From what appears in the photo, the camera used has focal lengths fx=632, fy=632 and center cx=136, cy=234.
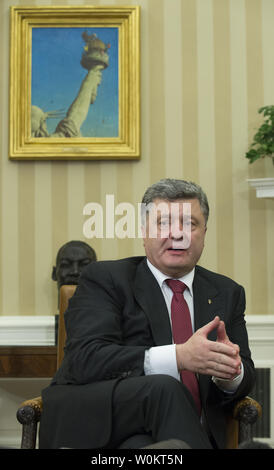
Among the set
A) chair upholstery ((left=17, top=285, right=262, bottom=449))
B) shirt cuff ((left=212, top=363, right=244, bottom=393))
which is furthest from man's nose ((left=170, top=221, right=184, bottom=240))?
chair upholstery ((left=17, top=285, right=262, bottom=449))

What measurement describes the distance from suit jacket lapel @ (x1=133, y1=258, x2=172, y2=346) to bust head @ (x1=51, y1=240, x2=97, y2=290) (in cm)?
129

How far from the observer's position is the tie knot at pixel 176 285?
7.41ft

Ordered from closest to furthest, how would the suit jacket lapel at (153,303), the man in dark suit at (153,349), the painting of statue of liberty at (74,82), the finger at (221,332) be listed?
the man in dark suit at (153,349) → the finger at (221,332) → the suit jacket lapel at (153,303) → the painting of statue of liberty at (74,82)

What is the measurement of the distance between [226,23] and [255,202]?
1123mm

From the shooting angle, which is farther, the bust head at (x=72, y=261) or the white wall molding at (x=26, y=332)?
the white wall molding at (x=26, y=332)

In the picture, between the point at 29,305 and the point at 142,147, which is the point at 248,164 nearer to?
the point at 142,147

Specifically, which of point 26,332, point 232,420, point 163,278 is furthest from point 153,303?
point 26,332

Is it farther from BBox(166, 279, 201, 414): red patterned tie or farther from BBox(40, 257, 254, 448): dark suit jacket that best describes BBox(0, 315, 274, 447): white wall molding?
BBox(166, 279, 201, 414): red patterned tie

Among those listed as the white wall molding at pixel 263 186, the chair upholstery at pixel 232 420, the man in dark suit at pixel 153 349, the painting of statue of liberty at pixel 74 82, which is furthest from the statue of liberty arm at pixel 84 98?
the chair upholstery at pixel 232 420

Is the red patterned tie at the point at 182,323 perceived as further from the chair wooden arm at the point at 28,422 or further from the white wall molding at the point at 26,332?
the white wall molding at the point at 26,332

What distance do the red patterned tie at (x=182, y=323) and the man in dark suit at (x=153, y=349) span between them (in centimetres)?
2

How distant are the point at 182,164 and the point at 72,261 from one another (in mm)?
922

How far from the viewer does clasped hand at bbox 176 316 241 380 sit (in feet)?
6.24

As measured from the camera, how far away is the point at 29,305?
3842 millimetres
